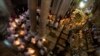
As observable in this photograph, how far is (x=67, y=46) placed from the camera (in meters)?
4.54

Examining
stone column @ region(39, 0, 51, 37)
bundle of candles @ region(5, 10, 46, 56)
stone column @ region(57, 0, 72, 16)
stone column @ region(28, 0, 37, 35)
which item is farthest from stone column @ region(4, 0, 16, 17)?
stone column @ region(57, 0, 72, 16)

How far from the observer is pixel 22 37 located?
188 inches

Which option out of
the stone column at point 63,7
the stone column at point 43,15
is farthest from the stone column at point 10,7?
the stone column at point 63,7

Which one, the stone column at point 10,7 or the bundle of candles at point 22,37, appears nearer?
the bundle of candles at point 22,37

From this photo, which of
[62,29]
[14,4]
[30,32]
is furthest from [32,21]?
[14,4]

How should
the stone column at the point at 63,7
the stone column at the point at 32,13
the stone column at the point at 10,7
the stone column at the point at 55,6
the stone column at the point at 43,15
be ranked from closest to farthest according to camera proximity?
the stone column at the point at 43,15
the stone column at the point at 32,13
the stone column at the point at 63,7
the stone column at the point at 55,6
the stone column at the point at 10,7

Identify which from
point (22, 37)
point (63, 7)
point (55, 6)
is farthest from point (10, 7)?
point (63, 7)

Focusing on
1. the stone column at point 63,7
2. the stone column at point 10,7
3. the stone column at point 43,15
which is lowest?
the stone column at point 43,15

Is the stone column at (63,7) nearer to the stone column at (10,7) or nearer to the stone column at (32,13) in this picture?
the stone column at (32,13)

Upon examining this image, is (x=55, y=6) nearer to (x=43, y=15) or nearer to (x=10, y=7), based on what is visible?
(x=43, y=15)

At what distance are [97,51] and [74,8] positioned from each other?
1332 mm

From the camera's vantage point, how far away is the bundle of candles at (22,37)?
447 cm

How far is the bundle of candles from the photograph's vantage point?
447cm

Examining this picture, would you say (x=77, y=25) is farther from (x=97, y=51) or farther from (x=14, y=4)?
(x=14, y=4)
